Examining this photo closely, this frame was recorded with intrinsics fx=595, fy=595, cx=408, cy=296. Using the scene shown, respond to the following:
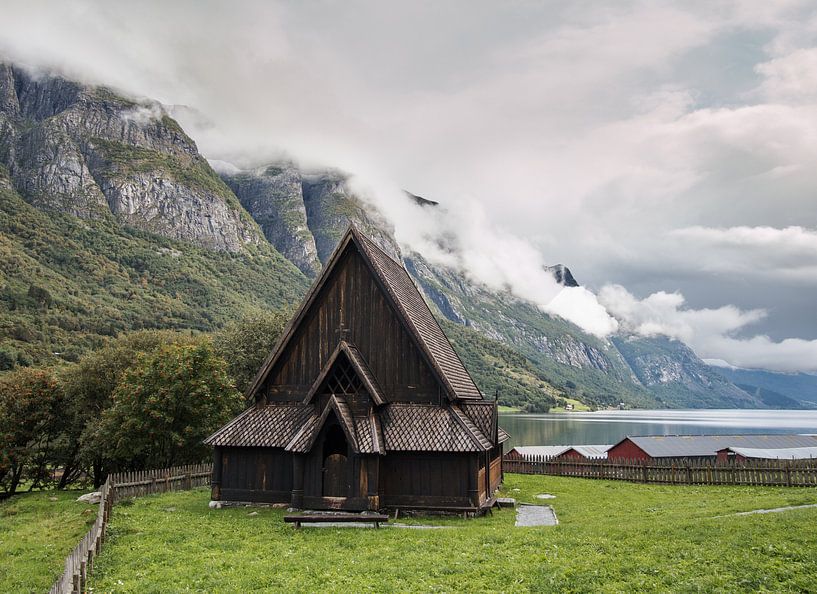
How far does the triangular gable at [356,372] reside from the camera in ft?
75.8

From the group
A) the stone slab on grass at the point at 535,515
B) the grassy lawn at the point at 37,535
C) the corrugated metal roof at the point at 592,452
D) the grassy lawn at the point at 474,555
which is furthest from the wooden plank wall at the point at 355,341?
the corrugated metal roof at the point at 592,452

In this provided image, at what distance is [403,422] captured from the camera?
76.2 ft

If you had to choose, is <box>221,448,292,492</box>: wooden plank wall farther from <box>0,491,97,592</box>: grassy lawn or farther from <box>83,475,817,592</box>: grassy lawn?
<box>0,491,97,592</box>: grassy lawn

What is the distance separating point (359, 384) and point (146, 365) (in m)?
15.7

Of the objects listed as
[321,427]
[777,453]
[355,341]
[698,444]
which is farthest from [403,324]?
[777,453]

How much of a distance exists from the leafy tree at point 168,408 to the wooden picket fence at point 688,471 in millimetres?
21598

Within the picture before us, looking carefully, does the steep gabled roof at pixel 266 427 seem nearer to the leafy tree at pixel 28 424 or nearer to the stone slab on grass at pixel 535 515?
the stone slab on grass at pixel 535 515

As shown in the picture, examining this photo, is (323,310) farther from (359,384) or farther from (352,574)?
(352,574)

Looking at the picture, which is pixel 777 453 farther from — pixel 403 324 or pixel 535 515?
pixel 403 324

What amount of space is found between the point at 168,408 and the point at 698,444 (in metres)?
46.3

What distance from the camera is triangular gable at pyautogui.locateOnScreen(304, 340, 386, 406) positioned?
23.1 meters

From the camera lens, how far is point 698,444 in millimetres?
54844

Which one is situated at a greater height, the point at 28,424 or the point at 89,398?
the point at 89,398

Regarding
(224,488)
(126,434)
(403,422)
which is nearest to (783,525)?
(403,422)
